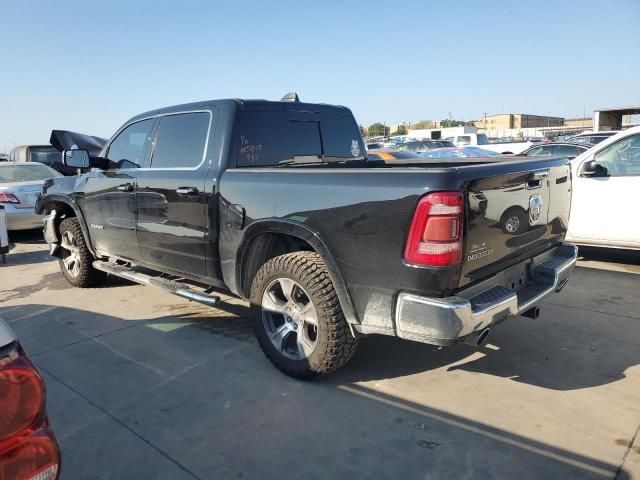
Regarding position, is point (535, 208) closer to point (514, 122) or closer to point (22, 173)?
point (22, 173)

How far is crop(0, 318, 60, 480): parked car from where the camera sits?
1389 millimetres

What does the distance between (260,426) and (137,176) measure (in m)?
2.68

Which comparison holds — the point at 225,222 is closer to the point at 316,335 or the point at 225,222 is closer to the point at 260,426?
the point at 316,335

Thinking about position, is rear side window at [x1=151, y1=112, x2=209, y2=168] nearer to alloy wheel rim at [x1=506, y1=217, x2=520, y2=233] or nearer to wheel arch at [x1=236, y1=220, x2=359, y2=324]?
wheel arch at [x1=236, y1=220, x2=359, y2=324]

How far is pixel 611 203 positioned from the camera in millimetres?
6234

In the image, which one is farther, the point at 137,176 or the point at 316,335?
the point at 137,176

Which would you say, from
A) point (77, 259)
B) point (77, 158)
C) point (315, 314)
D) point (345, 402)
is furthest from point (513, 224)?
point (77, 259)

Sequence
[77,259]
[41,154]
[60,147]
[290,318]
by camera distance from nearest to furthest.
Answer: [290,318], [77,259], [60,147], [41,154]

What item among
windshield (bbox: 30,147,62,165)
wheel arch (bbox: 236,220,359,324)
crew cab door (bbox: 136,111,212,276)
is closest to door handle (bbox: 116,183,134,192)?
crew cab door (bbox: 136,111,212,276)

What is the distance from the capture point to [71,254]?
6145mm

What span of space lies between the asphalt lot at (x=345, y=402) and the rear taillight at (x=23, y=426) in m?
1.27

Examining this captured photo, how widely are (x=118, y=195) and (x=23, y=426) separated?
379cm

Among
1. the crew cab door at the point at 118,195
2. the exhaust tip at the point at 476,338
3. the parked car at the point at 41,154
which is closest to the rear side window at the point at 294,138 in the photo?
the crew cab door at the point at 118,195

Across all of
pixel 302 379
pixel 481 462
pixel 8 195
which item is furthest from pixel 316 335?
pixel 8 195
